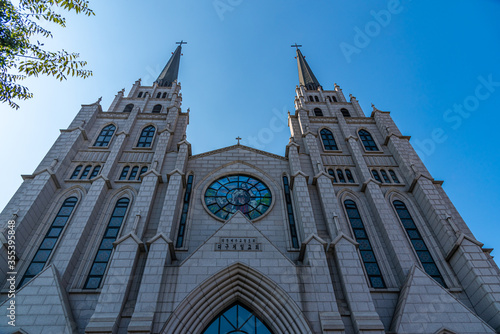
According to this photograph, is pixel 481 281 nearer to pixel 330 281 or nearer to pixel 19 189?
pixel 330 281

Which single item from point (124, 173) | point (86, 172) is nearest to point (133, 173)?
point (124, 173)

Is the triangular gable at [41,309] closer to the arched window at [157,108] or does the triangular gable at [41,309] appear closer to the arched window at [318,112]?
the arched window at [157,108]

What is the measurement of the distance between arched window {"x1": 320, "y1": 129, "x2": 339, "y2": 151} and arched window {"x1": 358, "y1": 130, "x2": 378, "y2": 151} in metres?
1.74

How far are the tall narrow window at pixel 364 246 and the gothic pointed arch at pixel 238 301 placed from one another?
378 cm

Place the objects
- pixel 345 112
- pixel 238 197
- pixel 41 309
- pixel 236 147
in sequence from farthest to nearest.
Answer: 1. pixel 345 112
2. pixel 236 147
3. pixel 238 197
4. pixel 41 309

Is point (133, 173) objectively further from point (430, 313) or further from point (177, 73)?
point (177, 73)

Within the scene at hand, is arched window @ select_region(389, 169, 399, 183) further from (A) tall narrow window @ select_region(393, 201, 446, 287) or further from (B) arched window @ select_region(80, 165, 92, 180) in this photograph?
(B) arched window @ select_region(80, 165, 92, 180)

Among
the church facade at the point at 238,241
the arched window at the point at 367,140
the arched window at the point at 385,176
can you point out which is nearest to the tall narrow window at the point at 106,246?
the church facade at the point at 238,241

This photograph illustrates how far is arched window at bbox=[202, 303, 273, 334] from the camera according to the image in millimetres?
9914

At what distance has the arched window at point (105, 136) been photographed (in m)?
18.2

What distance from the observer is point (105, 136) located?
18.8 meters

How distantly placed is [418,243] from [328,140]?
7.88 m

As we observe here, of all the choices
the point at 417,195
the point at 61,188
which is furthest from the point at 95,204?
the point at 417,195

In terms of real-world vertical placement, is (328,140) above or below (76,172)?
above
